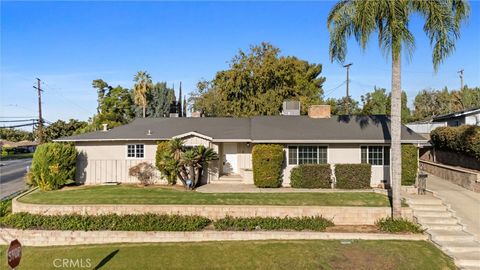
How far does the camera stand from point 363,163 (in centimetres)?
1892

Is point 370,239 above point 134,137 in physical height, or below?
below

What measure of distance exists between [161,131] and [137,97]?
99.5 ft

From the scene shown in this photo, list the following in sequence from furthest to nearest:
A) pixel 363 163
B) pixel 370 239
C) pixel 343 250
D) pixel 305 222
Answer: pixel 363 163
pixel 305 222
pixel 370 239
pixel 343 250

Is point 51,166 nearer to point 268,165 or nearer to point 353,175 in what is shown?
point 268,165

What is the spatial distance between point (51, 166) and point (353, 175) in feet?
52.9

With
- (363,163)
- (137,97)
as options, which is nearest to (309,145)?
(363,163)

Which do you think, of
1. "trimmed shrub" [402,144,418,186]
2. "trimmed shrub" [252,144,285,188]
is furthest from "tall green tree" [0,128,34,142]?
"trimmed shrub" [402,144,418,186]

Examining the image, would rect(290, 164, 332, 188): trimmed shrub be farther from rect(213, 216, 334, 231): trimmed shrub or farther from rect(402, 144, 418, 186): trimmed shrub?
rect(213, 216, 334, 231): trimmed shrub

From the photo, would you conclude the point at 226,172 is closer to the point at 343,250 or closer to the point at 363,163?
the point at 363,163

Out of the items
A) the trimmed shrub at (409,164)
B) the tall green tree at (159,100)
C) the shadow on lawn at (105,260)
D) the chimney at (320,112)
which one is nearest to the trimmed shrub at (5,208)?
the shadow on lawn at (105,260)

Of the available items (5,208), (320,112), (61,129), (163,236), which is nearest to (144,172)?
(5,208)
